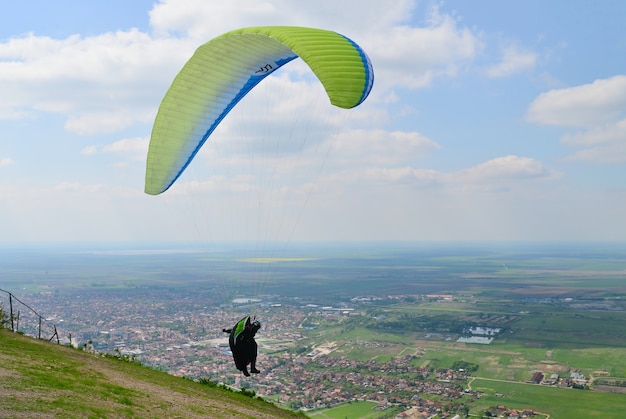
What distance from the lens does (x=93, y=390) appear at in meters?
9.75

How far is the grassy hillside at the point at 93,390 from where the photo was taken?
8312 mm

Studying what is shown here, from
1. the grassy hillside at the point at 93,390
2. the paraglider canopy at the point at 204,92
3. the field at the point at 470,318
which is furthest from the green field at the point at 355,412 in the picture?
the paraglider canopy at the point at 204,92

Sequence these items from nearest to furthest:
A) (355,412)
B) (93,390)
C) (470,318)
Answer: (93,390), (355,412), (470,318)

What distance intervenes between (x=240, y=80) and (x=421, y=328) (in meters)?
57.9

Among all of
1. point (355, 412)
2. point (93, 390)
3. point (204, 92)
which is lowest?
point (355, 412)

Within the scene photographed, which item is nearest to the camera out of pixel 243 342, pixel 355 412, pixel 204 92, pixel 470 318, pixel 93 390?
pixel 93 390

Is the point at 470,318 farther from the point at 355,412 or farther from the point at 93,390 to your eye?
the point at 93,390

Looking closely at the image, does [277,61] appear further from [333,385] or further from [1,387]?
[333,385]

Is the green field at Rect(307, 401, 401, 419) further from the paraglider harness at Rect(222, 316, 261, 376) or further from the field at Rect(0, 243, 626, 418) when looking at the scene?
the paraglider harness at Rect(222, 316, 261, 376)

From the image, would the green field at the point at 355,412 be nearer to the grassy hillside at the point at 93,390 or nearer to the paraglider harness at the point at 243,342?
the grassy hillside at the point at 93,390

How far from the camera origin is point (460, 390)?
38.8m

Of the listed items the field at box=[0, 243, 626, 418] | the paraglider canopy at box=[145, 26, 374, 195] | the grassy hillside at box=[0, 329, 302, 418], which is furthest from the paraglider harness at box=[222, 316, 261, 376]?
the paraglider canopy at box=[145, 26, 374, 195]

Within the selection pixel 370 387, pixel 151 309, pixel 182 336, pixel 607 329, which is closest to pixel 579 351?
pixel 607 329

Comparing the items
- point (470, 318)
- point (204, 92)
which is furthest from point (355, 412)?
point (470, 318)
